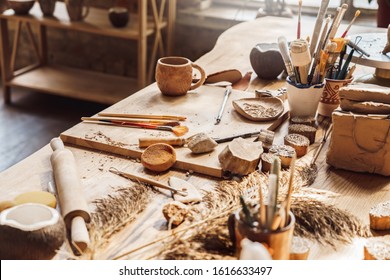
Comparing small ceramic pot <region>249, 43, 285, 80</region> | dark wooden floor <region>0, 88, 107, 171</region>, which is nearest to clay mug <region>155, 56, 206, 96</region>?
small ceramic pot <region>249, 43, 285, 80</region>

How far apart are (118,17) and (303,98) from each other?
214cm

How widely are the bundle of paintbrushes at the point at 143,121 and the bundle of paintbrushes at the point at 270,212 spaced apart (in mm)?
585

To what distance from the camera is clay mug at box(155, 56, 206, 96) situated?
1729 millimetres

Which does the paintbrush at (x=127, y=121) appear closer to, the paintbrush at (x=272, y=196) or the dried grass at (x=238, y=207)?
the dried grass at (x=238, y=207)

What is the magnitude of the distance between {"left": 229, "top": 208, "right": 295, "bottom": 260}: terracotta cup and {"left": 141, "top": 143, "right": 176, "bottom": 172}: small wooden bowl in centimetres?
39

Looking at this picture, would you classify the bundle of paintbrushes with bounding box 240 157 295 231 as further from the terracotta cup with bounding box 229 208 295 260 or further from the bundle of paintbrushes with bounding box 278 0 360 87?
the bundle of paintbrushes with bounding box 278 0 360 87

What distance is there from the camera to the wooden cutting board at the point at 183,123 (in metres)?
1.39

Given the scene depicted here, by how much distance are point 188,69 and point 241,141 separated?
0.46 metres

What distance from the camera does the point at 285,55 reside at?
5.22 feet

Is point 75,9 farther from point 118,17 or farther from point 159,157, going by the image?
point 159,157

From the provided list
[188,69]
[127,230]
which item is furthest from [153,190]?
[188,69]

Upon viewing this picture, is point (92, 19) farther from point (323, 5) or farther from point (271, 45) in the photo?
point (323, 5)

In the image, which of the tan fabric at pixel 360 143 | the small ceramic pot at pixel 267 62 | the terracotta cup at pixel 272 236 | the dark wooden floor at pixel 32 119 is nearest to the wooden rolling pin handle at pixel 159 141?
the tan fabric at pixel 360 143

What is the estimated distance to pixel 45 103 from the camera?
4.00 metres
